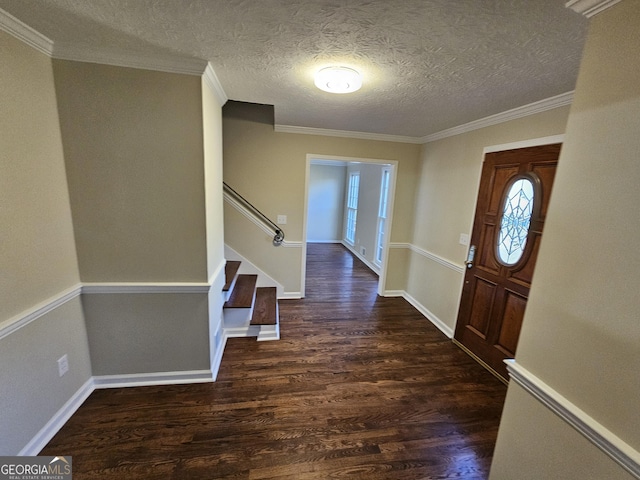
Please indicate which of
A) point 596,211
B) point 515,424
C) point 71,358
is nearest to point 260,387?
point 71,358

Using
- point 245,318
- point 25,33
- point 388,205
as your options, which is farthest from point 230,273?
point 388,205

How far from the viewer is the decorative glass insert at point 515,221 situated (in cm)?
214

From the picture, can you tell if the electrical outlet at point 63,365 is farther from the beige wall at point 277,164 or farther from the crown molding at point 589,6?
the crown molding at point 589,6

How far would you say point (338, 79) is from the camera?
1.64 m

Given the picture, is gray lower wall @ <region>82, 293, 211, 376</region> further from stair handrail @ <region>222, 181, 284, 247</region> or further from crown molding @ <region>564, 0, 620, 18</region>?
crown molding @ <region>564, 0, 620, 18</region>

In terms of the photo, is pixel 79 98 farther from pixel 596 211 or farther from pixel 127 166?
pixel 596 211

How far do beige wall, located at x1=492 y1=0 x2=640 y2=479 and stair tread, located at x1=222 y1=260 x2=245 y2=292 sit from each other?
2.51 m

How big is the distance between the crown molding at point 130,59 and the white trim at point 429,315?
11.1 ft

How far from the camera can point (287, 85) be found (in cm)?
197

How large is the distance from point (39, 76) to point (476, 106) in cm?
299

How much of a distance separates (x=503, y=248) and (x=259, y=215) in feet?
8.97

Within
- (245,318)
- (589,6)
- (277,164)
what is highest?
(589,6)

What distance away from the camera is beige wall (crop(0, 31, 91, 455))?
1266 millimetres

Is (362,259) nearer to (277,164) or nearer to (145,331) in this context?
(277,164)
